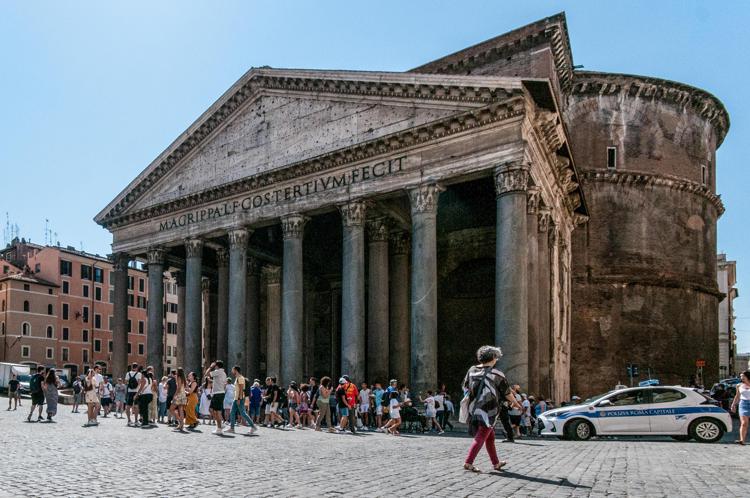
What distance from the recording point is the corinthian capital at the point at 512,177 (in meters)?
19.7

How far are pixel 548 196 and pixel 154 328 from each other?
17.6m

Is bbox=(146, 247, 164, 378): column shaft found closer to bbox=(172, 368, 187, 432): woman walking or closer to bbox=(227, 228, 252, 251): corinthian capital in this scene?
bbox=(227, 228, 252, 251): corinthian capital

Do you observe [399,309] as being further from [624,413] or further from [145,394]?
[624,413]

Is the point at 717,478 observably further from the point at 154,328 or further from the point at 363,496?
the point at 154,328

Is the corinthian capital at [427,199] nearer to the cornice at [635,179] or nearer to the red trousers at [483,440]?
the red trousers at [483,440]

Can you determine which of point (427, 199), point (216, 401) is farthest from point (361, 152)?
point (216, 401)

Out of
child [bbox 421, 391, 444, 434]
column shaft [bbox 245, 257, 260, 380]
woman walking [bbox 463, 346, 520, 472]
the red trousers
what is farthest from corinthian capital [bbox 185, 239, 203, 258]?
the red trousers

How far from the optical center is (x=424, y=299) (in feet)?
68.7

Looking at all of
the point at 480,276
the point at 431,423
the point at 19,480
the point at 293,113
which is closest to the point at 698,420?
the point at 431,423

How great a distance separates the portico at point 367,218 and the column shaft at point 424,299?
1.8 inches

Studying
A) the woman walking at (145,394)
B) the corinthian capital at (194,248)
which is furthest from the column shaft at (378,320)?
the woman walking at (145,394)

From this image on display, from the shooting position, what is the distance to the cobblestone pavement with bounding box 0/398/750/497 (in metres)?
6.99

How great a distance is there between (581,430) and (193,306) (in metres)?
18.0

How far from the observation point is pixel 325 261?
1367 inches
